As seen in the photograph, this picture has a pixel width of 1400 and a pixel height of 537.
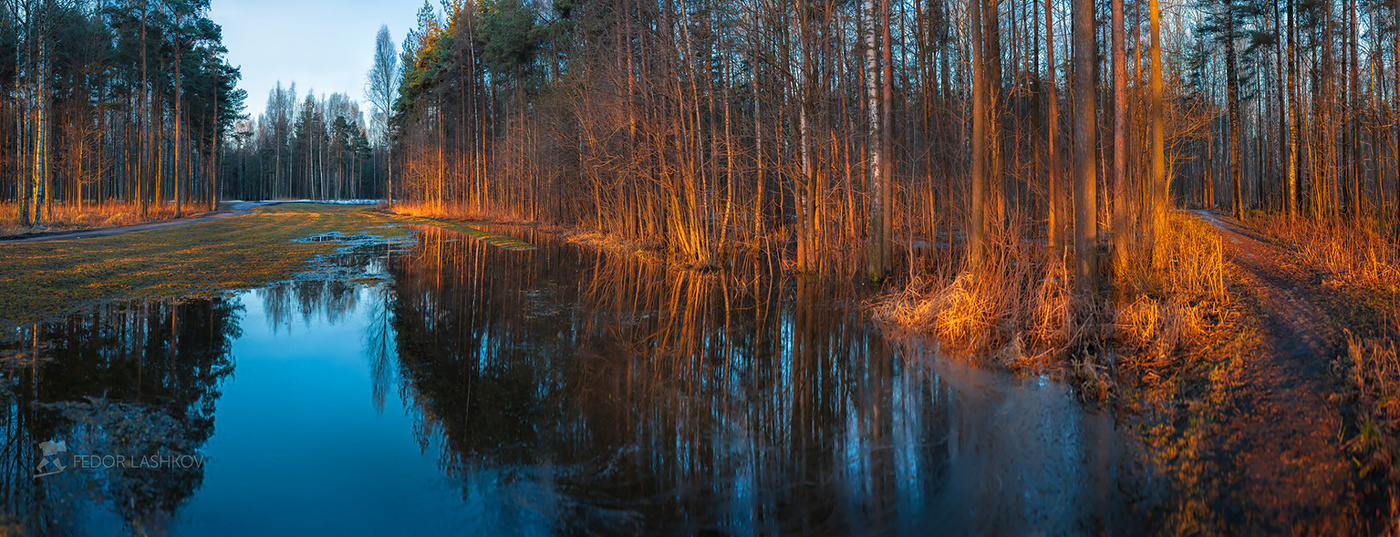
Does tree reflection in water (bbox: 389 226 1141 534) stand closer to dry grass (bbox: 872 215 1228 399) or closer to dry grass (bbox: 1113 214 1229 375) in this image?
dry grass (bbox: 872 215 1228 399)

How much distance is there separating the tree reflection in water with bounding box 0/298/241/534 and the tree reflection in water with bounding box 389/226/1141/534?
136 centimetres

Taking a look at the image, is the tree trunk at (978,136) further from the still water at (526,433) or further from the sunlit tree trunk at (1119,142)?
the still water at (526,433)

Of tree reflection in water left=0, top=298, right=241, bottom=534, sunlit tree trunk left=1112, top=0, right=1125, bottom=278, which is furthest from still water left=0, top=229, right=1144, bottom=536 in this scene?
sunlit tree trunk left=1112, top=0, right=1125, bottom=278

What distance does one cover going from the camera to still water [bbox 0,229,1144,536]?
3.36 meters

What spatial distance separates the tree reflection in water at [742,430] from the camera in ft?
11.3

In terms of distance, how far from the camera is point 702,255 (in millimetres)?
14781

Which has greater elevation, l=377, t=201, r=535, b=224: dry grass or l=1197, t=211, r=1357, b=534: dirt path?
l=377, t=201, r=535, b=224: dry grass

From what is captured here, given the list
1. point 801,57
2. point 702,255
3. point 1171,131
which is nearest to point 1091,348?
point 801,57

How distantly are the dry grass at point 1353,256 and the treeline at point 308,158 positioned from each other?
79319 mm

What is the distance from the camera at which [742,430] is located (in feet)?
15.1

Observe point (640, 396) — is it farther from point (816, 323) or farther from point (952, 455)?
point (816, 323)

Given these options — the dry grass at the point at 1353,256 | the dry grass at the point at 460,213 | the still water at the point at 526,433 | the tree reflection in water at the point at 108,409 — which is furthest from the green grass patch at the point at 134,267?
the dry grass at the point at 1353,256

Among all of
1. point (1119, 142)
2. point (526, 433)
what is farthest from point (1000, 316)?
point (526, 433)

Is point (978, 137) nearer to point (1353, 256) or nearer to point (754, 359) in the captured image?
point (754, 359)
